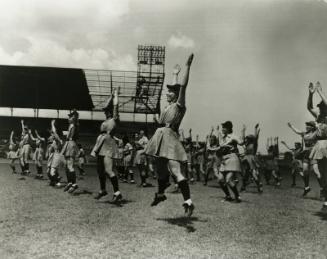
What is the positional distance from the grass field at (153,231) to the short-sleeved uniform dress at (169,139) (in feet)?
3.18

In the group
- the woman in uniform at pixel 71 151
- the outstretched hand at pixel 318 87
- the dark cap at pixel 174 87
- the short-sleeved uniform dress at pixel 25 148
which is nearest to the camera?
the dark cap at pixel 174 87

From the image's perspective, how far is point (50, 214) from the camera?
6.08m

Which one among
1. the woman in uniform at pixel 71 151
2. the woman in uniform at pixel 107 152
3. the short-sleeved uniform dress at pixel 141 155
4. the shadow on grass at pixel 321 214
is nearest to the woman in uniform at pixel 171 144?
the woman in uniform at pixel 107 152

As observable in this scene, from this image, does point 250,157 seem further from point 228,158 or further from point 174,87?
point 174,87

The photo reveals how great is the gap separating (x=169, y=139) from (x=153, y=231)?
128cm

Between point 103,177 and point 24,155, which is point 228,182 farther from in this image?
point 24,155

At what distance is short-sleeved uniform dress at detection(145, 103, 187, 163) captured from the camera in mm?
5492

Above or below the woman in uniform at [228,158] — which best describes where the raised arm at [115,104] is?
above

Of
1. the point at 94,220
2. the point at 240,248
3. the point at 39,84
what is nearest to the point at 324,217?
the point at 240,248

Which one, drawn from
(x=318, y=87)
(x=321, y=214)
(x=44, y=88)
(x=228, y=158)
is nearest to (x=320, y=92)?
(x=318, y=87)

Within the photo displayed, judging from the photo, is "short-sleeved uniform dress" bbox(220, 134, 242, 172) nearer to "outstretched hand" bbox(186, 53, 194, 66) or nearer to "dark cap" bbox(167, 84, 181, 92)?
"dark cap" bbox(167, 84, 181, 92)

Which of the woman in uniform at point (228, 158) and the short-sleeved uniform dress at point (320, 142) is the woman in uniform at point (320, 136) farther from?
the woman in uniform at point (228, 158)

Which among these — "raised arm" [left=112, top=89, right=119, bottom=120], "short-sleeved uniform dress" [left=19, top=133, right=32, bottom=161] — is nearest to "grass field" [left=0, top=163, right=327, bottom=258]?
"raised arm" [left=112, top=89, right=119, bottom=120]

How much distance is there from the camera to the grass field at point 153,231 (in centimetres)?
418
